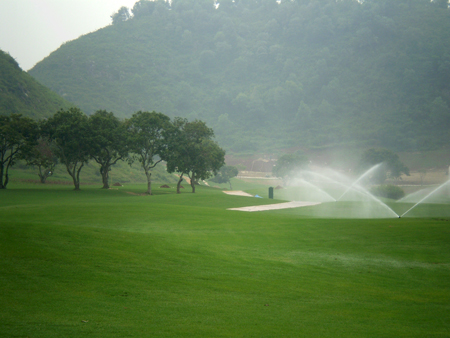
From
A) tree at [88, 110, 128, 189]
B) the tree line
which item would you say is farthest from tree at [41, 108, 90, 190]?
tree at [88, 110, 128, 189]

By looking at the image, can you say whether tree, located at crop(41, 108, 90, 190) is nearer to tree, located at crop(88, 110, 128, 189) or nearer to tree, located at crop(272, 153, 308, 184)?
tree, located at crop(88, 110, 128, 189)

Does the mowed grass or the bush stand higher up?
the bush

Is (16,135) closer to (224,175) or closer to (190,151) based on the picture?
(190,151)

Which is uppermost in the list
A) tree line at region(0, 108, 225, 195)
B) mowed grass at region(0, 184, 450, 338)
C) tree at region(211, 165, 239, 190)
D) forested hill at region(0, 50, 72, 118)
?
forested hill at region(0, 50, 72, 118)

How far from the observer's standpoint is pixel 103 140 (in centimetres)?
5441

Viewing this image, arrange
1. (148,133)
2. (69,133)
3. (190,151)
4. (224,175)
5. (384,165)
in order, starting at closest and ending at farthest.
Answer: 1. (69,133)
2. (148,133)
3. (190,151)
4. (384,165)
5. (224,175)

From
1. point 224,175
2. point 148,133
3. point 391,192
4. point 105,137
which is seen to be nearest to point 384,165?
point 391,192

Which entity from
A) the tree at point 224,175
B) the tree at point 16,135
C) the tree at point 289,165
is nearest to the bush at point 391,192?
the tree at point 289,165

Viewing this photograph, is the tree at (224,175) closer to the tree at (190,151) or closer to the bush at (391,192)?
the bush at (391,192)

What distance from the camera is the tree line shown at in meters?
52.6

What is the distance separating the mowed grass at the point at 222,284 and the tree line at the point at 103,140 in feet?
126

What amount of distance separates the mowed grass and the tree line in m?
38.4

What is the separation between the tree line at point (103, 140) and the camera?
52.6 metres

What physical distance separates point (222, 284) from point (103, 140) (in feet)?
155
